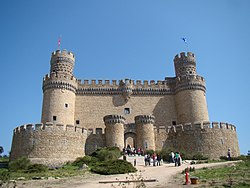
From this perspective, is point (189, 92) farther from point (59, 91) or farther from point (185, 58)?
point (59, 91)

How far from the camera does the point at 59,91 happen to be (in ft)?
103

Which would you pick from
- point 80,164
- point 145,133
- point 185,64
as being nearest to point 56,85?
point 145,133

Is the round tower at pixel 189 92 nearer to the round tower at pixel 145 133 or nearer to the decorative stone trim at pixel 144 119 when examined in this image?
the decorative stone trim at pixel 144 119

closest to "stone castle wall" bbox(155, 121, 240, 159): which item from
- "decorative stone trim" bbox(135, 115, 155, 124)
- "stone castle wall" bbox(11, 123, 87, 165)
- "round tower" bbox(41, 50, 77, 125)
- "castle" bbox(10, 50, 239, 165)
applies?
"castle" bbox(10, 50, 239, 165)

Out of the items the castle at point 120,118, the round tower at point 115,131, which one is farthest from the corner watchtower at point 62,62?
the round tower at point 115,131

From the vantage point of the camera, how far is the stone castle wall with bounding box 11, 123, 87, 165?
24.4m

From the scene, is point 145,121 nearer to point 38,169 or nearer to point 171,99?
point 171,99

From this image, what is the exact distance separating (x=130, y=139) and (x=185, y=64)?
521 inches

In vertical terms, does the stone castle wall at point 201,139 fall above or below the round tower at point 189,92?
below

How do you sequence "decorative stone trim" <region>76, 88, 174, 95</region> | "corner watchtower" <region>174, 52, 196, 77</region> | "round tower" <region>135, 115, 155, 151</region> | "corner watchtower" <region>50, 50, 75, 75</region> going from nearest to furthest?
"round tower" <region>135, 115, 155, 151</region>, "corner watchtower" <region>50, 50, 75, 75</region>, "decorative stone trim" <region>76, 88, 174, 95</region>, "corner watchtower" <region>174, 52, 196, 77</region>

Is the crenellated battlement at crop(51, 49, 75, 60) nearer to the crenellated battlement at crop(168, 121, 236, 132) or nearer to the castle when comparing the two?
the castle

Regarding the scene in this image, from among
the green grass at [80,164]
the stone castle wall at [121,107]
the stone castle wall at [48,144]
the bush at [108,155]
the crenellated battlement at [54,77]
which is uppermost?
the crenellated battlement at [54,77]

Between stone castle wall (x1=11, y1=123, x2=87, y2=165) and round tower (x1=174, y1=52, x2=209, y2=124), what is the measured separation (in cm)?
1399

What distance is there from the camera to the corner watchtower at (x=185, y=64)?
3566 cm
